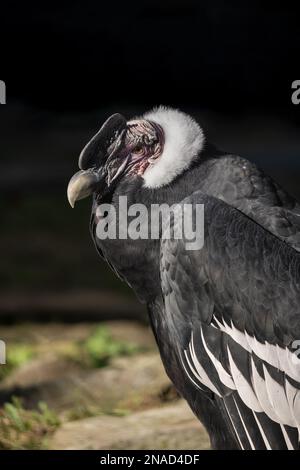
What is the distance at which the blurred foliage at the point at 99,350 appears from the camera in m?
5.36

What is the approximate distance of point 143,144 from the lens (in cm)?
335

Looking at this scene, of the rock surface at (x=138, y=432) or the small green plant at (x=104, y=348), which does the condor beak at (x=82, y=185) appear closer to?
the rock surface at (x=138, y=432)

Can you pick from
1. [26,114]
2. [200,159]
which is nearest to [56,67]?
[26,114]

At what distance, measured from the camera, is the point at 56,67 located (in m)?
8.12

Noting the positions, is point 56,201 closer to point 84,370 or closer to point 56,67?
point 56,67

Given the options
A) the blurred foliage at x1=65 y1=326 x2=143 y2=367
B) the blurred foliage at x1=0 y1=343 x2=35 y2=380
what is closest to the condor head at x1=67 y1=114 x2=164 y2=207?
the blurred foliage at x1=65 y1=326 x2=143 y2=367

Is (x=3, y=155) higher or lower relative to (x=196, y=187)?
higher

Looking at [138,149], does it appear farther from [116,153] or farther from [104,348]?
[104,348]

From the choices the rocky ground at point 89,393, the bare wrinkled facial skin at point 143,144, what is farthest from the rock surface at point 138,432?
the bare wrinkled facial skin at point 143,144

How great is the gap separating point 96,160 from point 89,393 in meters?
1.86

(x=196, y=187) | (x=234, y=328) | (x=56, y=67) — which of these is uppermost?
(x=56, y=67)

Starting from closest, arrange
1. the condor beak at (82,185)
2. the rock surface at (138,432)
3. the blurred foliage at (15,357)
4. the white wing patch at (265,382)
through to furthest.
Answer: the white wing patch at (265,382)
the condor beak at (82,185)
the rock surface at (138,432)
the blurred foliage at (15,357)

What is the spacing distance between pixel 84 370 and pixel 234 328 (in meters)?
2.36

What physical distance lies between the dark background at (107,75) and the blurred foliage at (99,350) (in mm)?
1413
